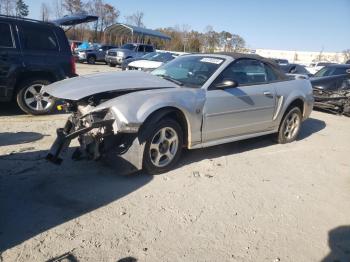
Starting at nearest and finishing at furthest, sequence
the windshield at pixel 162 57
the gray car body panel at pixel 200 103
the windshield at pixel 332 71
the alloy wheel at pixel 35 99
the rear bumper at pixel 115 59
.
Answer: the gray car body panel at pixel 200 103
the alloy wheel at pixel 35 99
the windshield at pixel 332 71
the windshield at pixel 162 57
the rear bumper at pixel 115 59

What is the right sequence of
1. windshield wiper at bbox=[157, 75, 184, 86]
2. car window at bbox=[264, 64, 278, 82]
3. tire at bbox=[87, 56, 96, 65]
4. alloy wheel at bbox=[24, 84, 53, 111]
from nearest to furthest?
1. windshield wiper at bbox=[157, 75, 184, 86]
2. car window at bbox=[264, 64, 278, 82]
3. alloy wheel at bbox=[24, 84, 53, 111]
4. tire at bbox=[87, 56, 96, 65]

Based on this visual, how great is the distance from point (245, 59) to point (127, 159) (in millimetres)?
2671

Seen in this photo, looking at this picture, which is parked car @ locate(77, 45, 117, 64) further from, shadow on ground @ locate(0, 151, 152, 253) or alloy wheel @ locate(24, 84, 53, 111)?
shadow on ground @ locate(0, 151, 152, 253)

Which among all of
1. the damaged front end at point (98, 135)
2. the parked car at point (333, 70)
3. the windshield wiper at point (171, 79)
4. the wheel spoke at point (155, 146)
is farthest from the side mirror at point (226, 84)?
the parked car at point (333, 70)

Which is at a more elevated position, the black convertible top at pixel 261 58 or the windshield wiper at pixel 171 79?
the black convertible top at pixel 261 58

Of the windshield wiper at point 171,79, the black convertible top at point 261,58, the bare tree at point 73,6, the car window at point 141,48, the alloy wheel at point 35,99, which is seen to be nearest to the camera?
the windshield wiper at point 171,79

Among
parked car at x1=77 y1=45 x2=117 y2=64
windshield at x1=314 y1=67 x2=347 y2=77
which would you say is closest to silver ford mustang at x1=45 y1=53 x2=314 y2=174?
windshield at x1=314 y1=67 x2=347 y2=77

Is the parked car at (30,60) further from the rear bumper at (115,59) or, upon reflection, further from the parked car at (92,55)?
the parked car at (92,55)

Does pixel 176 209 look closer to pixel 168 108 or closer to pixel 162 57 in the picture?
pixel 168 108

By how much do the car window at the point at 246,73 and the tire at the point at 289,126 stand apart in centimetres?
88

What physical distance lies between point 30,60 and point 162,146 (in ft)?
12.8

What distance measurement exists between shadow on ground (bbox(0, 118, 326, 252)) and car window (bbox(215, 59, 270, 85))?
138cm

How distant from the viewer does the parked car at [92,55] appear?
25953 millimetres

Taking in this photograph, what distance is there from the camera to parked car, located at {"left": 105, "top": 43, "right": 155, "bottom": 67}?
24392 millimetres
